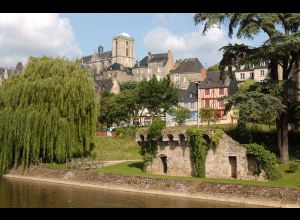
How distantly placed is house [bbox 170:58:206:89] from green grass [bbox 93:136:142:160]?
48.6m

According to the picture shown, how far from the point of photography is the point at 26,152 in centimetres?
3438

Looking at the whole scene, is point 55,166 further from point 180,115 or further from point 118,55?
point 118,55

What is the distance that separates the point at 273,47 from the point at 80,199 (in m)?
14.8

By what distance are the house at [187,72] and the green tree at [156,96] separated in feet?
116

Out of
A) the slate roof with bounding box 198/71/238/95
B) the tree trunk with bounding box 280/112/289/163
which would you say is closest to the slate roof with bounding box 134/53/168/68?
the slate roof with bounding box 198/71/238/95

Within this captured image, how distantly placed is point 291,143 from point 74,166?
17505 mm

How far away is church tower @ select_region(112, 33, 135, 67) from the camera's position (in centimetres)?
14800

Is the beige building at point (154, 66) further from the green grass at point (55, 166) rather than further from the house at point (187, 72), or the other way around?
the green grass at point (55, 166)

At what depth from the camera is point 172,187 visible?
26016mm

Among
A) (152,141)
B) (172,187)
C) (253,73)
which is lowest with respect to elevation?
(172,187)

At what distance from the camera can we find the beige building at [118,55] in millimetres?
148125

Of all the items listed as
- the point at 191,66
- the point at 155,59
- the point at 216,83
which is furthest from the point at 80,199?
the point at 155,59
